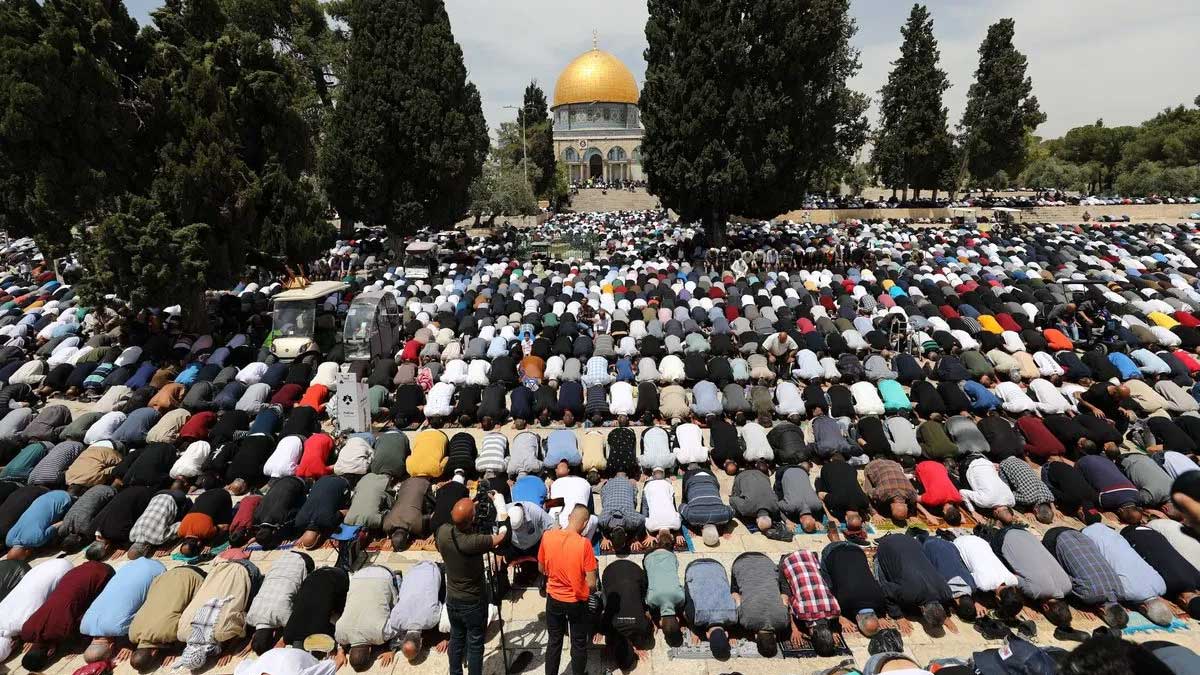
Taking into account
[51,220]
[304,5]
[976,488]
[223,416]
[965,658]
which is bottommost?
[965,658]

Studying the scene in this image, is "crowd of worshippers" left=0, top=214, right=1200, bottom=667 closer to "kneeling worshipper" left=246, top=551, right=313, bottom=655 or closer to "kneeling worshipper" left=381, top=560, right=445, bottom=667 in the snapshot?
"kneeling worshipper" left=246, top=551, right=313, bottom=655

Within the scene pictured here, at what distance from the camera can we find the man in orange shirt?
200 inches

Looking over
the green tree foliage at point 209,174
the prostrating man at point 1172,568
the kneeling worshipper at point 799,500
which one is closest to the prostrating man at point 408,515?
the kneeling worshipper at point 799,500

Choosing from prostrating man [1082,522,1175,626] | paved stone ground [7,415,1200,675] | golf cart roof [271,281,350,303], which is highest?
golf cart roof [271,281,350,303]

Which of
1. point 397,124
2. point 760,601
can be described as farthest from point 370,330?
point 397,124

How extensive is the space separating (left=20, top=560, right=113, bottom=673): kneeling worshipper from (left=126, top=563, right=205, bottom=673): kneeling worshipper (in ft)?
1.94

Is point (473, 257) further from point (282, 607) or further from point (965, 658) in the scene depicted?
point (965, 658)

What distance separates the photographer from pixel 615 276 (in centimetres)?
2086

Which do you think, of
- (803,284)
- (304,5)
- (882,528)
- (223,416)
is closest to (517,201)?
(304,5)

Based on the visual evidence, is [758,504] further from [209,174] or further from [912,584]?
[209,174]

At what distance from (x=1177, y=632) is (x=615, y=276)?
16.7 meters

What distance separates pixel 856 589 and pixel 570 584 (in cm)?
299

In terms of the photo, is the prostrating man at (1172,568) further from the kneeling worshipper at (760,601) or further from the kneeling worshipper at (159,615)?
the kneeling worshipper at (159,615)

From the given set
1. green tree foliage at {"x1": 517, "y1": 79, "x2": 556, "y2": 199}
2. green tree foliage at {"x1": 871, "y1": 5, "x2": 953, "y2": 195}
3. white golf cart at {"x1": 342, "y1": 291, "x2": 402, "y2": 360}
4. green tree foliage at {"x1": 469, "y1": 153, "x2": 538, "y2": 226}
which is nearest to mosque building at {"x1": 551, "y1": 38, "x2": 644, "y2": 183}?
green tree foliage at {"x1": 517, "y1": 79, "x2": 556, "y2": 199}
